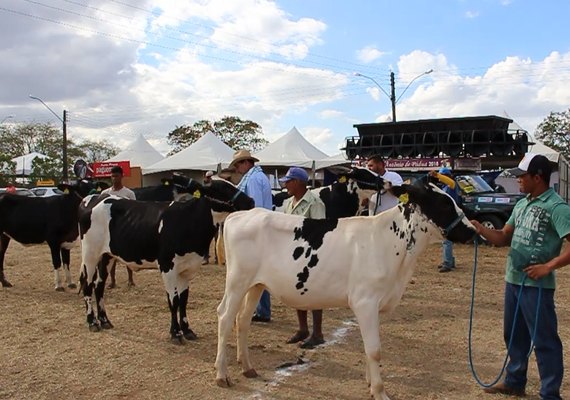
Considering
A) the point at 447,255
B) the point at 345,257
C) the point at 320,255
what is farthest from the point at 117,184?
the point at 447,255

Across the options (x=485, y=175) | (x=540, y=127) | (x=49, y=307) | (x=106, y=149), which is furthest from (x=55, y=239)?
(x=106, y=149)

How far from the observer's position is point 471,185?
54.1 feet

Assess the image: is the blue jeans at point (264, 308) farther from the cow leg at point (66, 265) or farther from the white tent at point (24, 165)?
the white tent at point (24, 165)

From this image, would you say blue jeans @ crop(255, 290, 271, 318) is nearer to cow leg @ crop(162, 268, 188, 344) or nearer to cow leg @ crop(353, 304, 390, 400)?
cow leg @ crop(162, 268, 188, 344)

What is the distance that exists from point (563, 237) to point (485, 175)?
16.5 metres

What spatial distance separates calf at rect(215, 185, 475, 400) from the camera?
471 cm

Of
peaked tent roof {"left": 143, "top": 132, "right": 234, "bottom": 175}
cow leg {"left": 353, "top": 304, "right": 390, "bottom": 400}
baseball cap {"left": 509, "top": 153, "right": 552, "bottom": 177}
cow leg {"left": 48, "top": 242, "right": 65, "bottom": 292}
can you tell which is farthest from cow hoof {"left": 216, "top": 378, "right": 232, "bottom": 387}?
peaked tent roof {"left": 143, "top": 132, "right": 234, "bottom": 175}

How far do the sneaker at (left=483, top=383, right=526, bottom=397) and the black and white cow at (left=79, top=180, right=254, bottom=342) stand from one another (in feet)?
10.1

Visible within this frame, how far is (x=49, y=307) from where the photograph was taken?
849 cm

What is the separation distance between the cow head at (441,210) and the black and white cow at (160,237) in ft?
7.18

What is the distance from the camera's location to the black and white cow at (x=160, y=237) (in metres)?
6.52

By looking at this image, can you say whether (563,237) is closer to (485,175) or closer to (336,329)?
(336,329)

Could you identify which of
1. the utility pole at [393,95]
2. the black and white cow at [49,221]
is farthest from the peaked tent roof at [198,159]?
the black and white cow at [49,221]

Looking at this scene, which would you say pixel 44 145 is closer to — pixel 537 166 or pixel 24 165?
pixel 24 165
